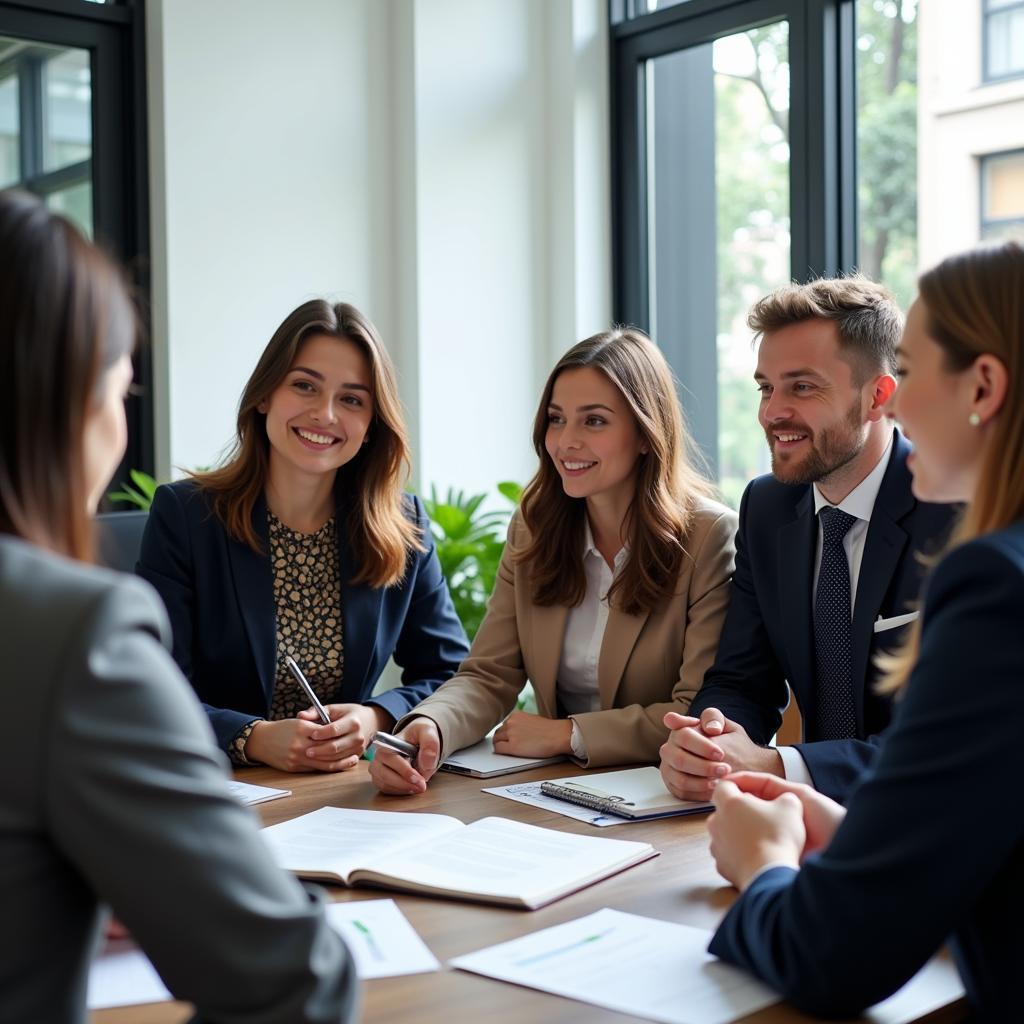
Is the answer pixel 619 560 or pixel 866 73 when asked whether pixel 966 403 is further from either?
pixel 866 73

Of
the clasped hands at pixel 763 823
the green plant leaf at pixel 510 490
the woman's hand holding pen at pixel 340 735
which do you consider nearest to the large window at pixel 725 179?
the green plant leaf at pixel 510 490

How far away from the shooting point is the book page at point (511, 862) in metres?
1.54

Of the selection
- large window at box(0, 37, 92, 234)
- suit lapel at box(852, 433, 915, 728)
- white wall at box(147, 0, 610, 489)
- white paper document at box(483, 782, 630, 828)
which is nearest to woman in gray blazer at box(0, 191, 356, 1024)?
white paper document at box(483, 782, 630, 828)

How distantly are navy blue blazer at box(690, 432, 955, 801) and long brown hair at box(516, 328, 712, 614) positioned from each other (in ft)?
0.50

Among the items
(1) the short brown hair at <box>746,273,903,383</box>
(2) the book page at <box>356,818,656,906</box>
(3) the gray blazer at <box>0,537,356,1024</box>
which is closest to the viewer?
(3) the gray blazer at <box>0,537,356,1024</box>

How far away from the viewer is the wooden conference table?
47.9 inches

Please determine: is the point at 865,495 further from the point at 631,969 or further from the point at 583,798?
the point at 631,969

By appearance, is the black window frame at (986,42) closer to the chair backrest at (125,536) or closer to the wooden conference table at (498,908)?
the wooden conference table at (498,908)

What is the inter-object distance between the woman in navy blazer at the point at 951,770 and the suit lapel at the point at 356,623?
1430mm

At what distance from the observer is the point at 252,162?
4.13 metres

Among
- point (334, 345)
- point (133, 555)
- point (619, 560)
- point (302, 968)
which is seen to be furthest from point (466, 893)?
point (133, 555)

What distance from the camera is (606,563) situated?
2.65 metres

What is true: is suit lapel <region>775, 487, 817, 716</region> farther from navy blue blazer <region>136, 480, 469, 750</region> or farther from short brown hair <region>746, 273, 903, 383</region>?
navy blue blazer <region>136, 480, 469, 750</region>

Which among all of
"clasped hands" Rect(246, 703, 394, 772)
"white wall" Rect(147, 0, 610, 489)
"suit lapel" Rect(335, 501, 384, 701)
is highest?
"white wall" Rect(147, 0, 610, 489)
